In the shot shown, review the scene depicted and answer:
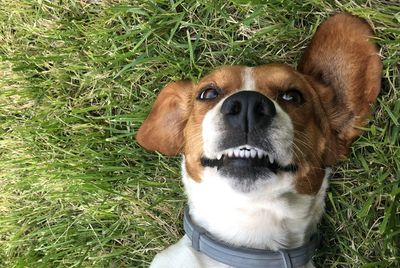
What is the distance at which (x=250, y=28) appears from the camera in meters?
3.96

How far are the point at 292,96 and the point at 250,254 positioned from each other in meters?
0.96

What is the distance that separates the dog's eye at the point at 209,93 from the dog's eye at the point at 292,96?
400 mm

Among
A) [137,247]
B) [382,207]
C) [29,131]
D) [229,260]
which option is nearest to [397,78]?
[382,207]

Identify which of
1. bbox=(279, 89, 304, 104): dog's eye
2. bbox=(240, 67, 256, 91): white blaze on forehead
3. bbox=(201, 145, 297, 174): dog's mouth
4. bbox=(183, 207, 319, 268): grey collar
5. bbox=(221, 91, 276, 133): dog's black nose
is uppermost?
bbox=(221, 91, 276, 133): dog's black nose

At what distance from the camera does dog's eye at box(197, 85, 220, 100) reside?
3.43 m

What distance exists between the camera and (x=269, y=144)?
2895 mm

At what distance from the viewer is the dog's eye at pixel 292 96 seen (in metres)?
3.29

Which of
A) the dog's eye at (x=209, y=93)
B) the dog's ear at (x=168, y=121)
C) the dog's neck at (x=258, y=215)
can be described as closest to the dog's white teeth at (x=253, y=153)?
the dog's neck at (x=258, y=215)

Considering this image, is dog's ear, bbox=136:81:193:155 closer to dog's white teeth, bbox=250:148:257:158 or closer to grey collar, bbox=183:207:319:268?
grey collar, bbox=183:207:319:268

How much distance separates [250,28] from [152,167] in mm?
1279

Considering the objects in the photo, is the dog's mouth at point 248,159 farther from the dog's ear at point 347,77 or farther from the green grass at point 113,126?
the green grass at point 113,126

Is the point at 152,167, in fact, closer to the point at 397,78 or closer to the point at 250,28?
the point at 250,28

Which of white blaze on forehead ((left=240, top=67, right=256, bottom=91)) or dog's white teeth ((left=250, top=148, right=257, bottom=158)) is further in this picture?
white blaze on forehead ((left=240, top=67, right=256, bottom=91))

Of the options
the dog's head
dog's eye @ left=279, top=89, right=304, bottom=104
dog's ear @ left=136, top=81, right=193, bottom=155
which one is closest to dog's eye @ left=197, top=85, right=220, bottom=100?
the dog's head
